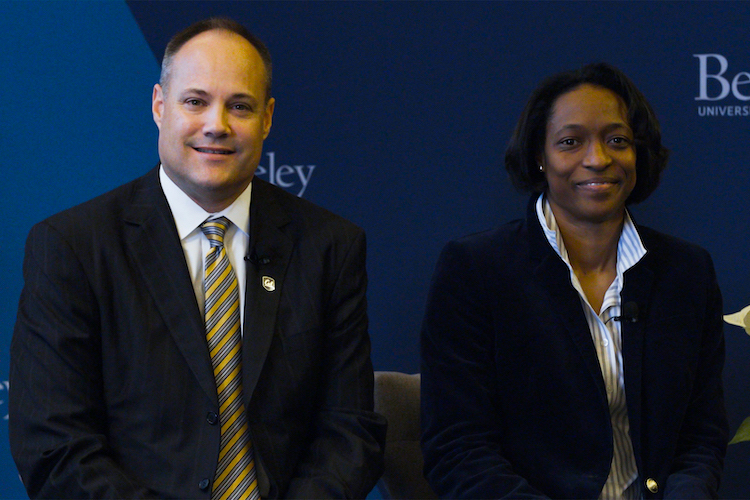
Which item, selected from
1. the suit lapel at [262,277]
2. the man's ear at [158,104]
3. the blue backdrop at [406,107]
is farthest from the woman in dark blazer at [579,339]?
the man's ear at [158,104]

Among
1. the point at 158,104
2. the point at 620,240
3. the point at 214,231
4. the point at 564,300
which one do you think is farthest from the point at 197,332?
the point at 620,240

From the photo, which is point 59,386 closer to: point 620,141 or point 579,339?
point 579,339

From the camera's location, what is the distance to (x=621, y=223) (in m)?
2.59

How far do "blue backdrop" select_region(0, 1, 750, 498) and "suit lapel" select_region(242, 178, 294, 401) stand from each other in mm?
959

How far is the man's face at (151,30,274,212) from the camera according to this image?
208 cm

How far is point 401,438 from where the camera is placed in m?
2.69

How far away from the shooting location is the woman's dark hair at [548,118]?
98.9 inches

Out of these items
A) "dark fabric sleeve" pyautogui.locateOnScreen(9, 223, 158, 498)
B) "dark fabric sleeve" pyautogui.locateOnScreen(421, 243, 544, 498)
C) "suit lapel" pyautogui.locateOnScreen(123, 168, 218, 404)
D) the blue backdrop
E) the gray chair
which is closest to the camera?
"dark fabric sleeve" pyautogui.locateOnScreen(9, 223, 158, 498)

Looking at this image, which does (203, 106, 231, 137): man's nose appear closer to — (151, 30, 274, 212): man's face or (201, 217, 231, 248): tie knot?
(151, 30, 274, 212): man's face

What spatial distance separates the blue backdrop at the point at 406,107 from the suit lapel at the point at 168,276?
111cm

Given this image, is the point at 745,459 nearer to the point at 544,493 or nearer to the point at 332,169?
the point at 544,493

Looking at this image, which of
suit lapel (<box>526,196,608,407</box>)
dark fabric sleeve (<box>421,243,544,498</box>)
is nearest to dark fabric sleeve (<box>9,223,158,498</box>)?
dark fabric sleeve (<box>421,243,544,498</box>)

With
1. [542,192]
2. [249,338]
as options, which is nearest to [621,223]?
[542,192]

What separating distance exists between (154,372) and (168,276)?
0.23m
